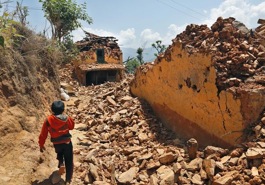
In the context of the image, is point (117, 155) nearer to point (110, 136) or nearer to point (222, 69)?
point (110, 136)

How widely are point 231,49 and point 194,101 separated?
1353 mm

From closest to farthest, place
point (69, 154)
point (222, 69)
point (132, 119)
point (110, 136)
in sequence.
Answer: point (69, 154) → point (222, 69) → point (110, 136) → point (132, 119)

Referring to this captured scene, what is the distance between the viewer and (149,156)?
4.95m

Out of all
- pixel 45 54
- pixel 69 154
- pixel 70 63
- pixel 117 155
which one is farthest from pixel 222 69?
pixel 70 63

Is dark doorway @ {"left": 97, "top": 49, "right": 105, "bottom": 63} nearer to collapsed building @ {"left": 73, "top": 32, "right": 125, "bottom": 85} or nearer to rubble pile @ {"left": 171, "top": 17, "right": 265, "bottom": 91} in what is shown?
collapsed building @ {"left": 73, "top": 32, "right": 125, "bottom": 85}

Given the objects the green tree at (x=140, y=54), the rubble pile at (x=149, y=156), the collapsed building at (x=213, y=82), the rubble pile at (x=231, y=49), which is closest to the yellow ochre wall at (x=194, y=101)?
the collapsed building at (x=213, y=82)

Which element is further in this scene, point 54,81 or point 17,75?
point 54,81

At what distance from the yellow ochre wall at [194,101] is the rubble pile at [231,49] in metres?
0.18

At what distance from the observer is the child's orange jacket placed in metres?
3.72

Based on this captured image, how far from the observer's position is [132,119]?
6910mm

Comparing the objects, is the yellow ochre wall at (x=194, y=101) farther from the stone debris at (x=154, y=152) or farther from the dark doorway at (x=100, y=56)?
the dark doorway at (x=100, y=56)

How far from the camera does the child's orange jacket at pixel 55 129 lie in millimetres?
3719

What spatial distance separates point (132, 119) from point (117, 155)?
172 cm

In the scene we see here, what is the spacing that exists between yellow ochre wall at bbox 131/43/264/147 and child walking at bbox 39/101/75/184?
2.85 m
